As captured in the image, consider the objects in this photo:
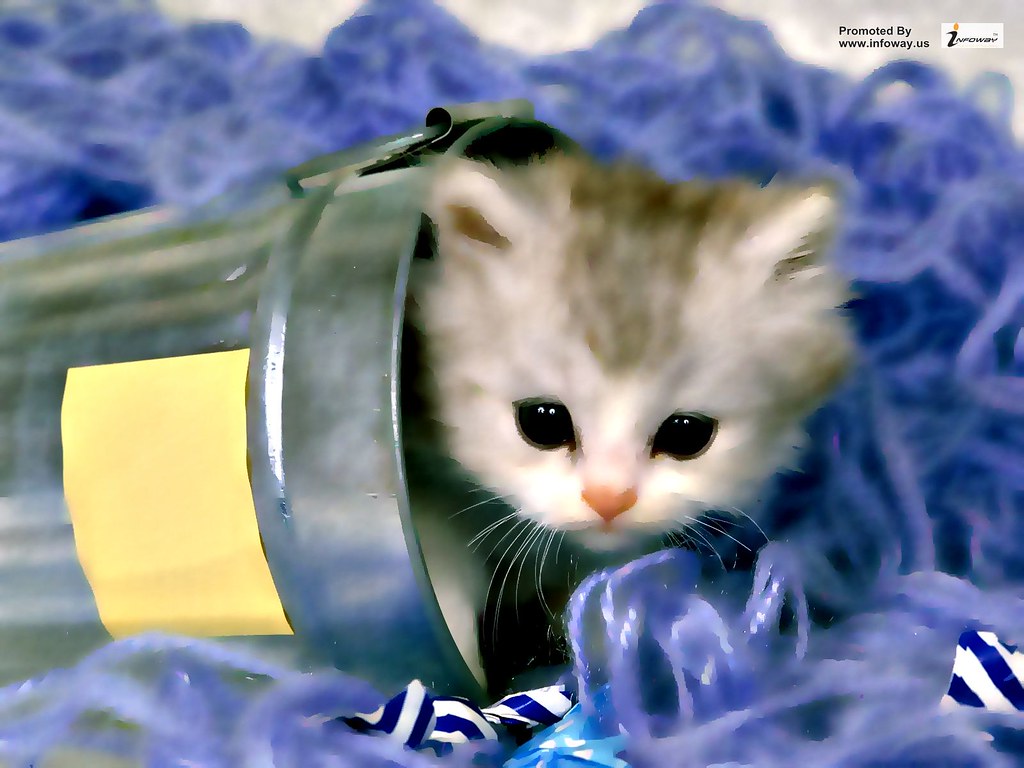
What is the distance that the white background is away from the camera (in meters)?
1.12

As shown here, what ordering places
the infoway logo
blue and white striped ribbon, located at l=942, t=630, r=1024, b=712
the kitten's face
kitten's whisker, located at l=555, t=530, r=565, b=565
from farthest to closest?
the infoway logo, kitten's whisker, located at l=555, t=530, r=565, b=565, the kitten's face, blue and white striped ribbon, located at l=942, t=630, r=1024, b=712

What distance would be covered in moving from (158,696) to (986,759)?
1.65ft

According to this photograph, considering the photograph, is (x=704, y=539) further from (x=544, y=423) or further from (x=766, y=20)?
(x=766, y=20)

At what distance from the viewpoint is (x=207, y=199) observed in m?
0.87

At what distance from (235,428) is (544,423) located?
22 cm

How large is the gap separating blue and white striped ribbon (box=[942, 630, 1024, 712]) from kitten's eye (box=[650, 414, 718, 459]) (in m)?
0.22

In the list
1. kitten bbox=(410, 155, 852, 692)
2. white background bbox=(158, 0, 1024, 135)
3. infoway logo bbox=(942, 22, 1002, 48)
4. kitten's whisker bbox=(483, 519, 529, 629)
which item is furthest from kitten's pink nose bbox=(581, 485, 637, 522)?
infoway logo bbox=(942, 22, 1002, 48)

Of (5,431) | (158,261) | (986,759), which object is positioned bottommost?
(986,759)

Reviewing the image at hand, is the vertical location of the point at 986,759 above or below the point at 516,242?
below

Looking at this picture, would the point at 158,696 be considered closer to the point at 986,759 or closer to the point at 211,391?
the point at 211,391

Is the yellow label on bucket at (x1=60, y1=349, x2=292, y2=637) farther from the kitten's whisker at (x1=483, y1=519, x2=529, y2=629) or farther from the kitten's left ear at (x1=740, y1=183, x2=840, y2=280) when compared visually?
the kitten's left ear at (x1=740, y1=183, x2=840, y2=280)

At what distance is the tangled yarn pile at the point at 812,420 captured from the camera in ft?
1.95

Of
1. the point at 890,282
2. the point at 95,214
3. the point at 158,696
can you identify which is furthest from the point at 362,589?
the point at 95,214

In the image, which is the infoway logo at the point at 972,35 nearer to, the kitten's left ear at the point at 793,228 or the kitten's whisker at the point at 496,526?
the kitten's left ear at the point at 793,228
